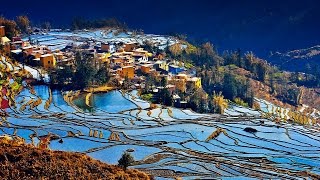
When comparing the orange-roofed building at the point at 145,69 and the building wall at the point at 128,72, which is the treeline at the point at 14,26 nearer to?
the building wall at the point at 128,72

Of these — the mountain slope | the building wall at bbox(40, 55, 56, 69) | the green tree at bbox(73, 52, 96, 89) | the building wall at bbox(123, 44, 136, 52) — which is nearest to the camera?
the green tree at bbox(73, 52, 96, 89)

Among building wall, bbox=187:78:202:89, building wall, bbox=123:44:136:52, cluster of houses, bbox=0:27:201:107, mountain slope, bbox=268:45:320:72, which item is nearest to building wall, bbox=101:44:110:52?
cluster of houses, bbox=0:27:201:107

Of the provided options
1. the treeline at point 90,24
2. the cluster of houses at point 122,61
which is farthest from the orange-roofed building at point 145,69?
the treeline at point 90,24

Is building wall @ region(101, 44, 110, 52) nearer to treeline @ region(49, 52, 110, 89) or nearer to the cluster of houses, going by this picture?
the cluster of houses

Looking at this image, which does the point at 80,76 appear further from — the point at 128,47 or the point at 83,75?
the point at 128,47

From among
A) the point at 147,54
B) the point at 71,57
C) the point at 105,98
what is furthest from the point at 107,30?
the point at 105,98

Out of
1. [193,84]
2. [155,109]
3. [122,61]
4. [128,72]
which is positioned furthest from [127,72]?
[155,109]
